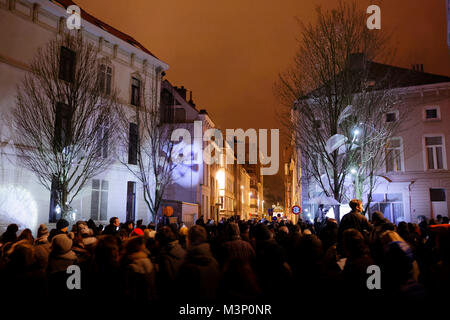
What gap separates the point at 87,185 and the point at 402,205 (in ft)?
79.0

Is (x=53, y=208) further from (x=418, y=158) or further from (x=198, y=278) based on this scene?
(x=418, y=158)

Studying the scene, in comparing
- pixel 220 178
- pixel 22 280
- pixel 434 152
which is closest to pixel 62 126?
pixel 22 280

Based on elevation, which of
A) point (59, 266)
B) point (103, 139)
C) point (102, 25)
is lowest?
point (59, 266)

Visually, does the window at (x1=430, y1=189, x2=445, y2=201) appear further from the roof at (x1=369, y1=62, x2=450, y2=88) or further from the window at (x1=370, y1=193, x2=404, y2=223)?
the roof at (x1=369, y1=62, x2=450, y2=88)

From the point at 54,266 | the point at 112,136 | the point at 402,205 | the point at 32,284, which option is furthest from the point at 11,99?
the point at 402,205

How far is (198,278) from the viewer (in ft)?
13.6

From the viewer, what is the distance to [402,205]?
91.5 ft

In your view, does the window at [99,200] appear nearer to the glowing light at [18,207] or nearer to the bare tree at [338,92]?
the glowing light at [18,207]

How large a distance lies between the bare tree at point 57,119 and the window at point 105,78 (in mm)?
2372

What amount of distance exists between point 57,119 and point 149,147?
6.90 meters

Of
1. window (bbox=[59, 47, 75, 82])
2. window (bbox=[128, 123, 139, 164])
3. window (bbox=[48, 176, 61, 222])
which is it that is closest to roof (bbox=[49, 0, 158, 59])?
window (bbox=[59, 47, 75, 82])

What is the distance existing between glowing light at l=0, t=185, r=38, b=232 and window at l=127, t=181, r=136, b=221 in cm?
643

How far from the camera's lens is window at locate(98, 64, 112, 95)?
20803mm

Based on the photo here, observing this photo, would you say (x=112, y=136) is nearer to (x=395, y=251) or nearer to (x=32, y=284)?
(x=32, y=284)
